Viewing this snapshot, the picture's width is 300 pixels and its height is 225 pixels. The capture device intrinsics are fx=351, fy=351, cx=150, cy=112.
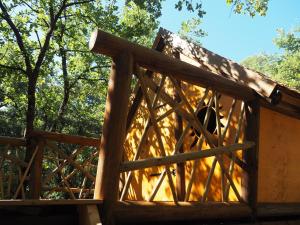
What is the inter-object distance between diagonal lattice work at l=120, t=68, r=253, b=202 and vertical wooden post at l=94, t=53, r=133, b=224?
0.60ft

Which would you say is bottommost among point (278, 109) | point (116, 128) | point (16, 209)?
point (16, 209)

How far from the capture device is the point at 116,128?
3.65 meters

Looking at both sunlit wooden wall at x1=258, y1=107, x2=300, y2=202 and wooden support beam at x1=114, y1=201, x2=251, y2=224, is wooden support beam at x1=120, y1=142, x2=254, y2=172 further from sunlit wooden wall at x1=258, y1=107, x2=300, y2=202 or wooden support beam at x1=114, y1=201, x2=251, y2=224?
→ sunlit wooden wall at x1=258, y1=107, x2=300, y2=202

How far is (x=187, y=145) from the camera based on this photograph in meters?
7.43

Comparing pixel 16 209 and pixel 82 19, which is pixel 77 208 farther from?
pixel 82 19

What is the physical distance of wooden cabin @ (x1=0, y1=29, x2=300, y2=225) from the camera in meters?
3.56

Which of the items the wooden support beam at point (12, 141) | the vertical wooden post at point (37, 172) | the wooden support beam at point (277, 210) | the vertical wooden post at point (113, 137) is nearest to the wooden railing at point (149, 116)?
the vertical wooden post at point (113, 137)

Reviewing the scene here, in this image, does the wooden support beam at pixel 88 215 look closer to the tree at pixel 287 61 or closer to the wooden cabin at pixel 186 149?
the wooden cabin at pixel 186 149

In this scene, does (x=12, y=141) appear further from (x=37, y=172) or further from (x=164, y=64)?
(x=164, y=64)

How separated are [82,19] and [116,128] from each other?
41.3 feet

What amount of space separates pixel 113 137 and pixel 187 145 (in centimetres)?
400

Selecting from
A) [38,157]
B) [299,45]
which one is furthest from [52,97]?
[299,45]

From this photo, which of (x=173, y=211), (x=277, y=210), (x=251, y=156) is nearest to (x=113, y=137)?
(x=173, y=211)

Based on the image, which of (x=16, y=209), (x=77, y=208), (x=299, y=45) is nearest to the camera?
(x=16, y=209)
